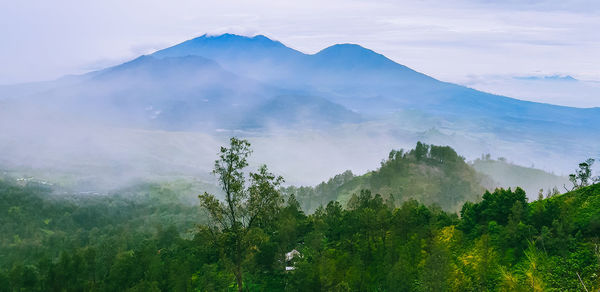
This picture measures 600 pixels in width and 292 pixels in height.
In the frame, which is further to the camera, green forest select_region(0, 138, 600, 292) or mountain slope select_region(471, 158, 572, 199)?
mountain slope select_region(471, 158, 572, 199)

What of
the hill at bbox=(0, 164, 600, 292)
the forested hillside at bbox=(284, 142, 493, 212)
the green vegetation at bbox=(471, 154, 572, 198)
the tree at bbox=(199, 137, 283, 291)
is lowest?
the green vegetation at bbox=(471, 154, 572, 198)

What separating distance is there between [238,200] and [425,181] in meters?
105

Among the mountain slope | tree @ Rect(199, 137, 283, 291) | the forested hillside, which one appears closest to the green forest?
tree @ Rect(199, 137, 283, 291)

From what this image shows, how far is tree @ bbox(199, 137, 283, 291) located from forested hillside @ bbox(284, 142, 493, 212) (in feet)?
298

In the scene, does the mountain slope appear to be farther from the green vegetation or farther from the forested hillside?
the forested hillside

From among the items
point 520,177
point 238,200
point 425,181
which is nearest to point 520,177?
point 520,177

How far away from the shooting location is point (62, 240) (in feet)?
405

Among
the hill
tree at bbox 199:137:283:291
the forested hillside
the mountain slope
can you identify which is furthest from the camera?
the mountain slope

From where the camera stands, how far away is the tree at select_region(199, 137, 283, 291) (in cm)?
2484

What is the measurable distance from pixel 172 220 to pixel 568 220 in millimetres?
140904

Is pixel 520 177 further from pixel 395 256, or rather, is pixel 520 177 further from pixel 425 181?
pixel 395 256

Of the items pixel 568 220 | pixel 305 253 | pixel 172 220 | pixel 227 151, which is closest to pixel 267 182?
pixel 227 151

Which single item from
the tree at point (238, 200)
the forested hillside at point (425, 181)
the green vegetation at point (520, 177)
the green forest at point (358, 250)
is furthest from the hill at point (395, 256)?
the green vegetation at point (520, 177)

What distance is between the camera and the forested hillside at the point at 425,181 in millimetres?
118062
